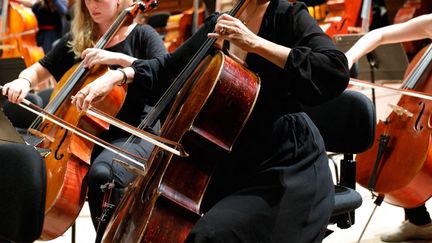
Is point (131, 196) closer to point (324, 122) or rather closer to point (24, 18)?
point (324, 122)

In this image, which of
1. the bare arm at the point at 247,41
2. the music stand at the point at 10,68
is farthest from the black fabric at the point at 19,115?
the bare arm at the point at 247,41

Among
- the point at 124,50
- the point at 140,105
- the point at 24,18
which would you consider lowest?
the point at 24,18

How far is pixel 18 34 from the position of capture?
5.02 m

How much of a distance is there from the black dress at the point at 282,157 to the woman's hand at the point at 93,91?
15.8 inches

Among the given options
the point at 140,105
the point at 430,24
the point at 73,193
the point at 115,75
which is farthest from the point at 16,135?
the point at 430,24

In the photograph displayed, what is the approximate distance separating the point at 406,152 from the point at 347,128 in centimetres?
35

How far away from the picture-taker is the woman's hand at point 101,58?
7.05 ft

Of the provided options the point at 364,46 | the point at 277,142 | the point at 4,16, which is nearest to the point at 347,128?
the point at 364,46

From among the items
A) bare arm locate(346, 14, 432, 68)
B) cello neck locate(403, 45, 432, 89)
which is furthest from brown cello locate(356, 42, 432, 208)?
bare arm locate(346, 14, 432, 68)

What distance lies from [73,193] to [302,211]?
3.35ft

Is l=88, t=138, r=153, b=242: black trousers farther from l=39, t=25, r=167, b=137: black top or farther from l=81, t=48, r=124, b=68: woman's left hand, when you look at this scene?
l=81, t=48, r=124, b=68: woman's left hand

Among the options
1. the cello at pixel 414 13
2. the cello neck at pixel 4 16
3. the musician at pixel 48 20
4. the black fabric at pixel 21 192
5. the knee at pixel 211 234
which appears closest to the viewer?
the knee at pixel 211 234

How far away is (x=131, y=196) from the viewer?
1.60 metres

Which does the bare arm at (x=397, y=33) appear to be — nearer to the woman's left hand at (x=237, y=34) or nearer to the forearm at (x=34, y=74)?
the woman's left hand at (x=237, y=34)
